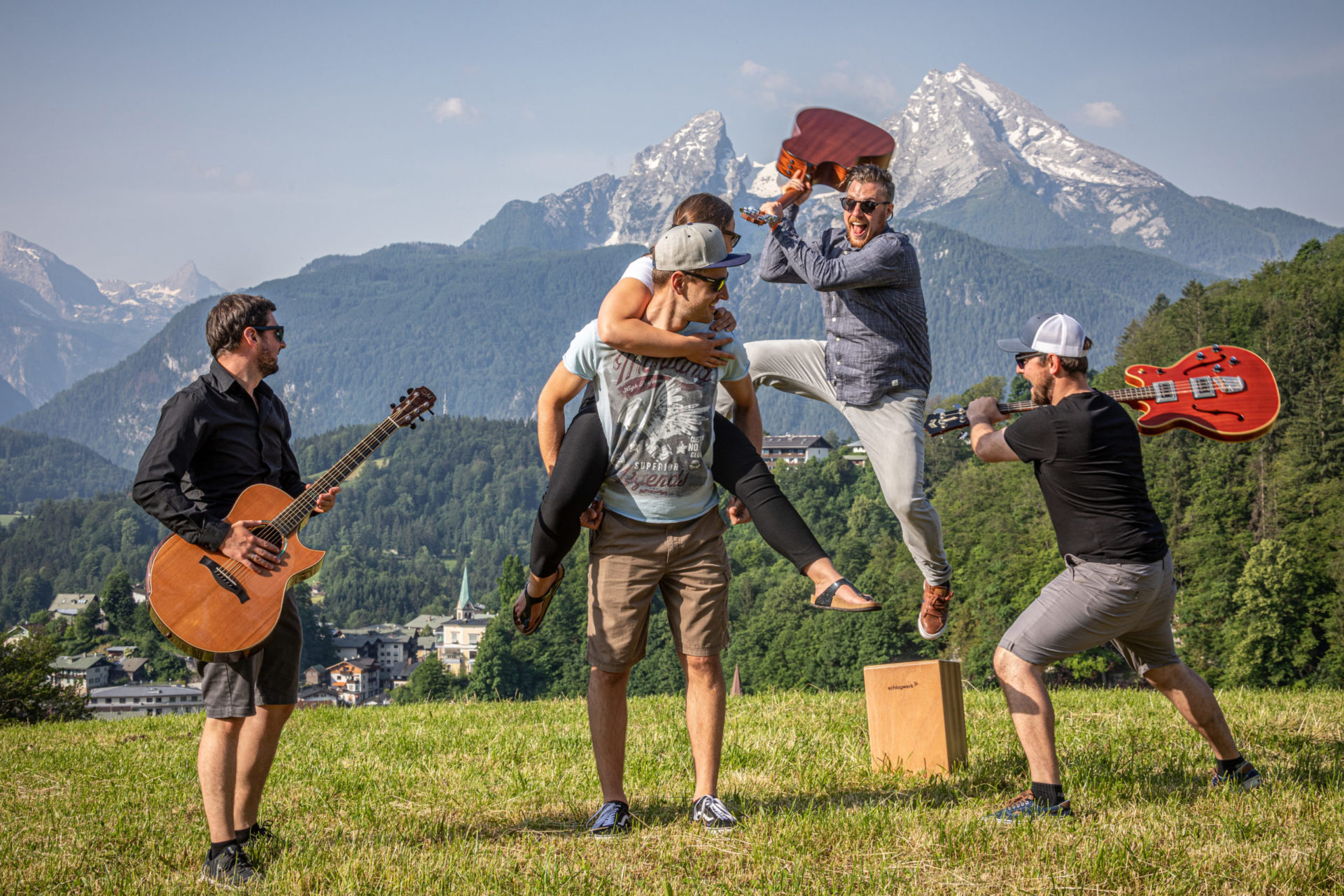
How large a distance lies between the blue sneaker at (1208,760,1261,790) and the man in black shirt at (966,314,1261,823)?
878 mm

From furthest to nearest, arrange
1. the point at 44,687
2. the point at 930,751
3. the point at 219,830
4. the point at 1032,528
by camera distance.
A: 1. the point at 1032,528
2. the point at 44,687
3. the point at 930,751
4. the point at 219,830

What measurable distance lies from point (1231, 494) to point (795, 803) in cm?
5550

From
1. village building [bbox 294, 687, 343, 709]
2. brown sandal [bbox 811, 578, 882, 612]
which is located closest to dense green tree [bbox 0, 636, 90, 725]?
brown sandal [bbox 811, 578, 882, 612]

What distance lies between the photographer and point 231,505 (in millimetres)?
4844

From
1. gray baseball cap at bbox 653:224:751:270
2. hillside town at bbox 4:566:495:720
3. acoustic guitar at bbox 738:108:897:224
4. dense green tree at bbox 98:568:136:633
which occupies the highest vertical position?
acoustic guitar at bbox 738:108:897:224

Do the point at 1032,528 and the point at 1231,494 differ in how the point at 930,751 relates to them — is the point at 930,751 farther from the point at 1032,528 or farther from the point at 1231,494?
the point at 1032,528

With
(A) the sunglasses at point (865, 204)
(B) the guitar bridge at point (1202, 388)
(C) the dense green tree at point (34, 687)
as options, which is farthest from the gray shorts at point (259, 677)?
(C) the dense green tree at point (34, 687)

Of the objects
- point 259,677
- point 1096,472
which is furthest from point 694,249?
point 259,677

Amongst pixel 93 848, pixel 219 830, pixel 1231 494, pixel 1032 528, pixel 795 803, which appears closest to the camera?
pixel 219 830

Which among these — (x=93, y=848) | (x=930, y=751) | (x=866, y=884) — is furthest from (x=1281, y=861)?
(x=93, y=848)

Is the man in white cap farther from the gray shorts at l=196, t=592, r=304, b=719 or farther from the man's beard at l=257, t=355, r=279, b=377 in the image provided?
the gray shorts at l=196, t=592, r=304, b=719

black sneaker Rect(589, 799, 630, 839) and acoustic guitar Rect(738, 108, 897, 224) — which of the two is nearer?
black sneaker Rect(589, 799, 630, 839)

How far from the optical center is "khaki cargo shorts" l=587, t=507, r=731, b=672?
5004mm

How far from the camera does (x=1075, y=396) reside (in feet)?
17.5
